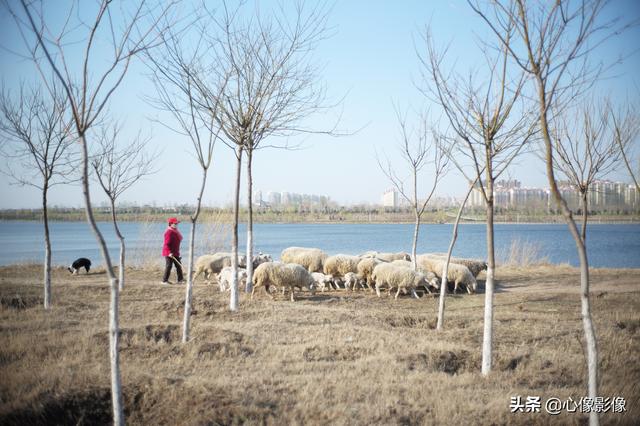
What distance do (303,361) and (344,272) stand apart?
8.60 meters

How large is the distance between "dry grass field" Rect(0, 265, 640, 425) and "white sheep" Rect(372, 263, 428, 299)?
1174 millimetres

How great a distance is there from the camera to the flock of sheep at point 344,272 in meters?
12.1

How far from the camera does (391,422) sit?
14.9 ft

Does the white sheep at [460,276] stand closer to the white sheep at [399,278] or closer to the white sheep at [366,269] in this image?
the white sheep at [399,278]

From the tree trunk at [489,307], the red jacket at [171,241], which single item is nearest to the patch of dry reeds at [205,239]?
the red jacket at [171,241]

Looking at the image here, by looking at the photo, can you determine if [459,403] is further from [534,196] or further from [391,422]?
[534,196]

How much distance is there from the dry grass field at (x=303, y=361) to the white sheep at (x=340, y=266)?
327 cm

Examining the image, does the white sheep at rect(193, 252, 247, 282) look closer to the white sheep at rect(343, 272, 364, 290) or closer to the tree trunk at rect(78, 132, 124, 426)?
the white sheep at rect(343, 272, 364, 290)

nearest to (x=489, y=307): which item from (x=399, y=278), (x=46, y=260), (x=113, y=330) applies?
(x=113, y=330)

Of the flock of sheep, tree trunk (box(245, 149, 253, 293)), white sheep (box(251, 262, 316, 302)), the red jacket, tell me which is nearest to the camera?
tree trunk (box(245, 149, 253, 293))

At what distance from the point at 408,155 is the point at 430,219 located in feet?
318

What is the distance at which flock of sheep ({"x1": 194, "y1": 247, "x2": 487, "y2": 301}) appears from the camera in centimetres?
1209

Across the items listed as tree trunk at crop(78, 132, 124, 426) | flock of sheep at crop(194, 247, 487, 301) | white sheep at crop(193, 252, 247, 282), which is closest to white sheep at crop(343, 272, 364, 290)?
flock of sheep at crop(194, 247, 487, 301)

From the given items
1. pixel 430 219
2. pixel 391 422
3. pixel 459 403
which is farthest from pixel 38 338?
pixel 430 219
